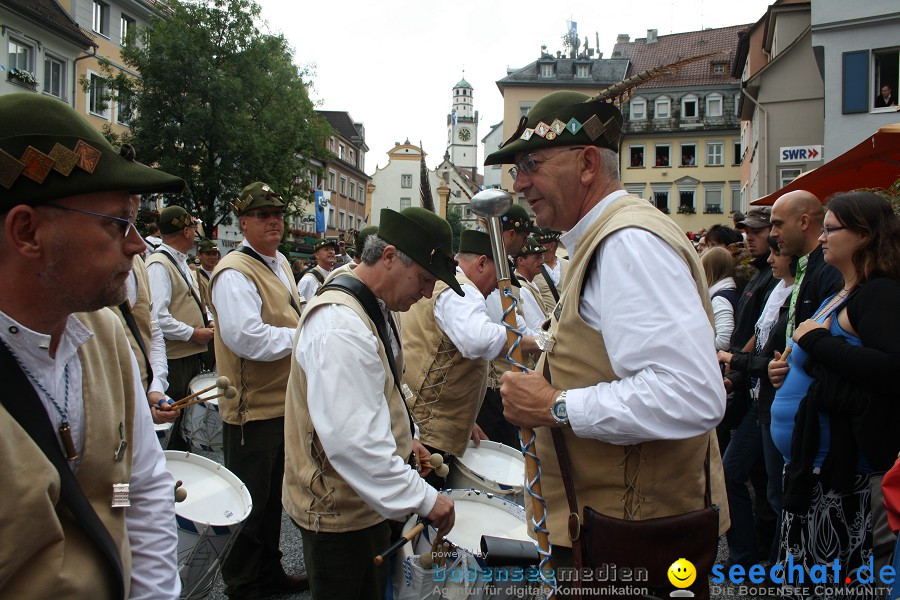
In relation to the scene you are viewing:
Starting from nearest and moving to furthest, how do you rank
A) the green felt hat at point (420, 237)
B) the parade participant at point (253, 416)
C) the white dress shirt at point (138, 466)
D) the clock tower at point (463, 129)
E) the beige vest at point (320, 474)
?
the white dress shirt at point (138, 466)
the beige vest at point (320, 474)
the green felt hat at point (420, 237)
the parade participant at point (253, 416)
the clock tower at point (463, 129)

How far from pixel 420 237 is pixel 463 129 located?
129 m

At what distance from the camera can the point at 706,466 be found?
216 cm

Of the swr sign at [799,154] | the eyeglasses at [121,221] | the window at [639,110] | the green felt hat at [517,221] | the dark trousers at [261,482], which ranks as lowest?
the dark trousers at [261,482]

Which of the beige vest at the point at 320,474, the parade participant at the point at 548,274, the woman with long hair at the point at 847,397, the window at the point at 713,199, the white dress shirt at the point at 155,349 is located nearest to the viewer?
the beige vest at the point at 320,474

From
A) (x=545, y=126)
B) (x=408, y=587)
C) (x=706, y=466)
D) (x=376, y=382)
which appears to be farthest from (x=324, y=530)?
(x=545, y=126)

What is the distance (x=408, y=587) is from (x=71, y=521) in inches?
55.6

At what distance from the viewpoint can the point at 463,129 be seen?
418ft

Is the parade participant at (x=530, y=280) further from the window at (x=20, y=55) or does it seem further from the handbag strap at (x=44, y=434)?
the window at (x=20, y=55)

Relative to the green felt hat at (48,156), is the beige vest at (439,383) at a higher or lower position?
lower

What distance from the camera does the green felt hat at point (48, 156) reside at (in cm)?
147

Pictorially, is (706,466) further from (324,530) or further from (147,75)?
(147,75)

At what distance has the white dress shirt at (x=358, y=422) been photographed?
242 centimetres

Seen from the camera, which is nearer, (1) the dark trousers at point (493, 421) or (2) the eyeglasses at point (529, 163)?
(2) the eyeglasses at point (529, 163)

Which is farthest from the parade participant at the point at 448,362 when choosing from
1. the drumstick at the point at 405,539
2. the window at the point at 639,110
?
the window at the point at 639,110
